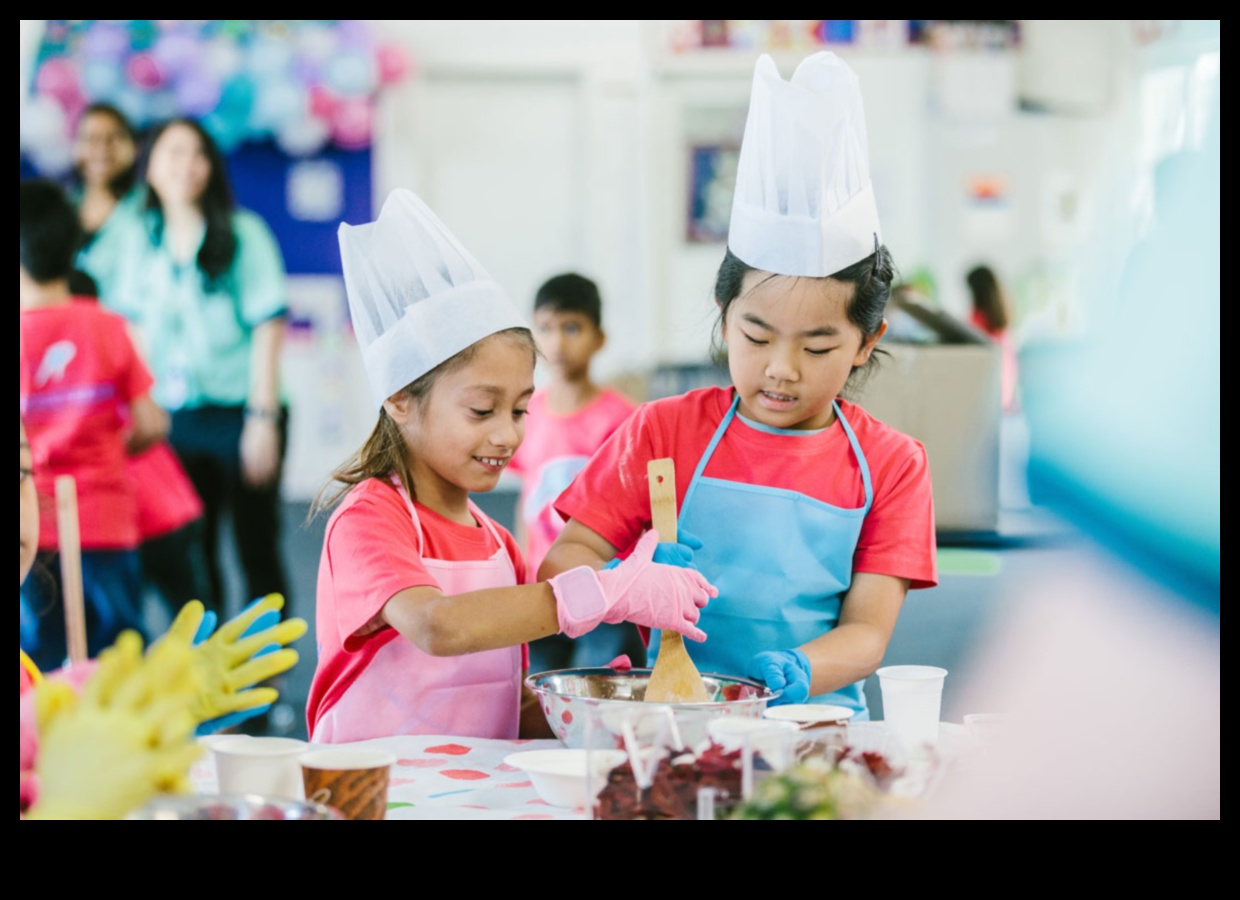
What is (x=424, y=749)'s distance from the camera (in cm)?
121

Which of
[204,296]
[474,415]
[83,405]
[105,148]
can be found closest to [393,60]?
[105,148]

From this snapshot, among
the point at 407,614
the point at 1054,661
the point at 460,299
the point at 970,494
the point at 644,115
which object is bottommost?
the point at 1054,661

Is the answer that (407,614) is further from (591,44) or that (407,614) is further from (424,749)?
(591,44)

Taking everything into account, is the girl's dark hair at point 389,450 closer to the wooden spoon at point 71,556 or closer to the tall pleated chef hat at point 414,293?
the tall pleated chef hat at point 414,293

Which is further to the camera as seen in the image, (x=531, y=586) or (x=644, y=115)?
(x=644, y=115)

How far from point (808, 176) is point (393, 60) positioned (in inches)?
169

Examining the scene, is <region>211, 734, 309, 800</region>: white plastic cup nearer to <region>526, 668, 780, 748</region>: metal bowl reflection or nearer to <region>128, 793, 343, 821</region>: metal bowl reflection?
<region>128, 793, 343, 821</region>: metal bowl reflection

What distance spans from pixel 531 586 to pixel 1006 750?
43 cm

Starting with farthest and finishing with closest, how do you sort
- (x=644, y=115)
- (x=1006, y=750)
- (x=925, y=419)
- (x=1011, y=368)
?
(x=644, y=115) → (x=1011, y=368) → (x=925, y=419) → (x=1006, y=750)

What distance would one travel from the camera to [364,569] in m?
1.22

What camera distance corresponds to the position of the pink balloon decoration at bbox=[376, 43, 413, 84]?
5.26 meters

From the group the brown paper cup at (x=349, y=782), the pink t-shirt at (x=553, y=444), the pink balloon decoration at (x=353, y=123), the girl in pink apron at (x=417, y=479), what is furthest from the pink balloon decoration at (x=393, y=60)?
the brown paper cup at (x=349, y=782)
